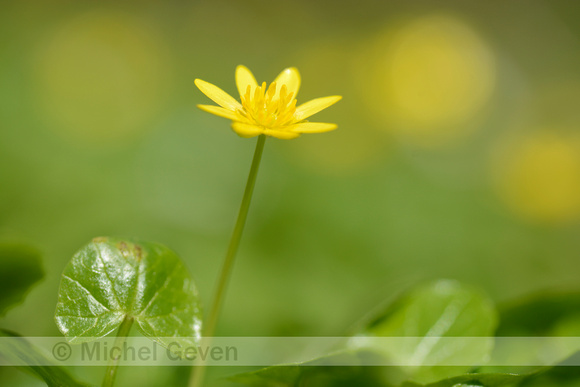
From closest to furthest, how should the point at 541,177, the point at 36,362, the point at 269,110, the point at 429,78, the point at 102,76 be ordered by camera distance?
the point at 36,362 < the point at 269,110 < the point at 541,177 < the point at 102,76 < the point at 429,78

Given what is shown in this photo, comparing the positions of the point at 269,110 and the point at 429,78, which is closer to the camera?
the point at 269,110

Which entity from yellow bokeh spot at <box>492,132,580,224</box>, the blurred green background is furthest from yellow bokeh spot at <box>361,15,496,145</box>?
yellow bokeh spot at <box>492,132,580,224</box>

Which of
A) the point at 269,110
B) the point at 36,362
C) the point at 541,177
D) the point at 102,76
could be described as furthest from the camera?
the point at 102,76

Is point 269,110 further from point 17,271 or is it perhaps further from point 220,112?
→ point 17,271

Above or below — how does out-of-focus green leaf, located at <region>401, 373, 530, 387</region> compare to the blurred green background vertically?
below

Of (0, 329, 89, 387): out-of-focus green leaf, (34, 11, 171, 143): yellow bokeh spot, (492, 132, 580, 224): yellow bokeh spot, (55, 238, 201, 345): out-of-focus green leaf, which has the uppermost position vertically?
(34, 11, 171, 143): yellow bokeh spot

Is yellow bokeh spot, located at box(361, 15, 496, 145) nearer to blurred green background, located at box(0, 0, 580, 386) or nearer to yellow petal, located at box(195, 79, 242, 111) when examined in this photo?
blurred green background, located at box(0, 0, 580, 386)

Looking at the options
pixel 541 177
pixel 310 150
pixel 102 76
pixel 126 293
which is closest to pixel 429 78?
pixel 541 177
